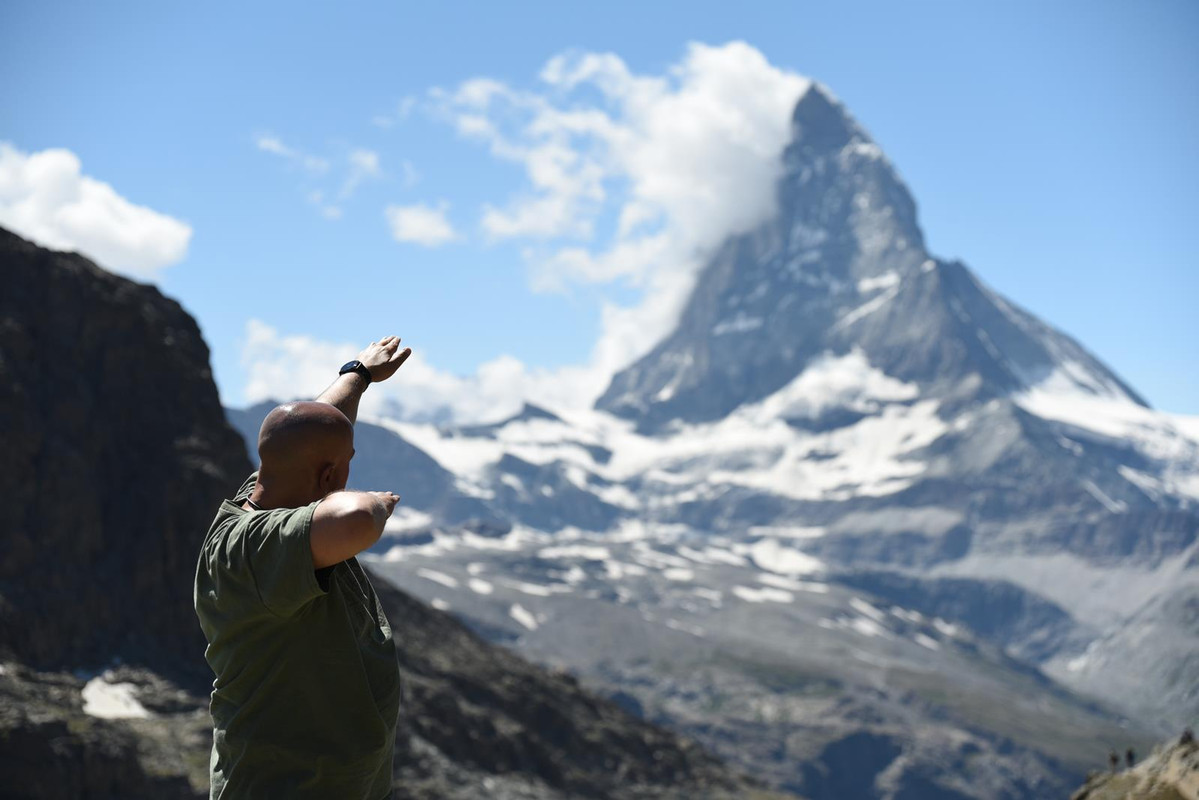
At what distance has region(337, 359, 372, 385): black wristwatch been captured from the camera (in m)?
7.43

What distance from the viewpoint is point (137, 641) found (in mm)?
95062

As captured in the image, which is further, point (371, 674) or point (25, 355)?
point (25, 355)

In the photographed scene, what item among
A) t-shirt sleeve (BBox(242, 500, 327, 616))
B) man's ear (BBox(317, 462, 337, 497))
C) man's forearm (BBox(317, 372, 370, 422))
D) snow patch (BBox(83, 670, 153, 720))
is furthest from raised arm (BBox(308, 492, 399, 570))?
snow patch (BBox(83, 670, 153, 720))

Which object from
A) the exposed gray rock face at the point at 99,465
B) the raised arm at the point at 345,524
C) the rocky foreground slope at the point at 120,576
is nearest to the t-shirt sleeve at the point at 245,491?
the raised arm at the point at 345,524

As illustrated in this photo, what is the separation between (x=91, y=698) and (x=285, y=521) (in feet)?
291

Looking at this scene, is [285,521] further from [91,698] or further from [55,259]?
[55,259]

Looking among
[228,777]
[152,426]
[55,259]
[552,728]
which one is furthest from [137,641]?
[228,777]

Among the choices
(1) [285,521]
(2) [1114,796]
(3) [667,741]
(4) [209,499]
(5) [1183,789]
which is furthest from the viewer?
(3) [667,741]

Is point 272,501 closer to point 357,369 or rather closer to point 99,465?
point 357,369

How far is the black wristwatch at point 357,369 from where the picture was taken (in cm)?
743

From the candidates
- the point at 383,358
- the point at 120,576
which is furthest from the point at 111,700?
the point at 383,358

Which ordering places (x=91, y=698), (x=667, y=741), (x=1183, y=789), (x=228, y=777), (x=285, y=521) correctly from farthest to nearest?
(x=667, y=741), (x=91, y=698), (x=1183, y=789), (x=228, y=777), (x=285, y=521)

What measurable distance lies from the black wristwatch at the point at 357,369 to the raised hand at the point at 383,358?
0.08ft

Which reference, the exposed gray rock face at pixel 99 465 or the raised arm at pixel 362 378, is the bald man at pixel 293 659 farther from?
the exposed gray rock face at pixel 99 465
